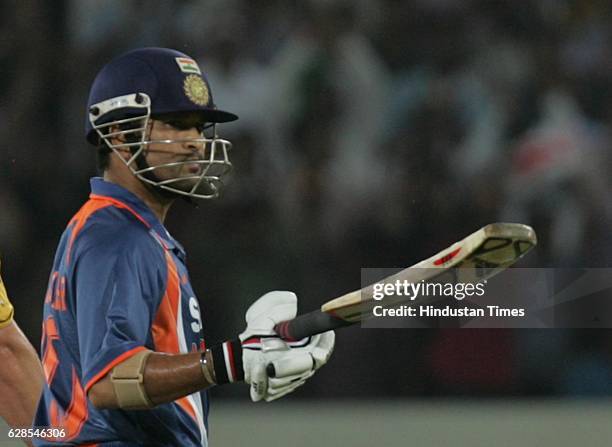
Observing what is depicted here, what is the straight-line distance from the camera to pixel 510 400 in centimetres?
788

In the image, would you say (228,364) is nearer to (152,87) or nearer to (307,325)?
(307,325)

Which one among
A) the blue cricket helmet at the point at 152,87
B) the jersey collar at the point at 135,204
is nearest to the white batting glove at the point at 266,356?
the jersey collar at the point at 135,204

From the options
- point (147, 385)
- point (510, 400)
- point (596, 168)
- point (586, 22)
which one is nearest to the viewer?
point (147, 385)

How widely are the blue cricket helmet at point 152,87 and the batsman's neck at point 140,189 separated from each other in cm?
17

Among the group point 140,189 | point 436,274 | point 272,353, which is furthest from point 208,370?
point 140,189

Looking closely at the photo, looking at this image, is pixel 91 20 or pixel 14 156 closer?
pixel 14 156

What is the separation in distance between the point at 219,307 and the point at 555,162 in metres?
2.43

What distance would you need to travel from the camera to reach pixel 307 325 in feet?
10.9

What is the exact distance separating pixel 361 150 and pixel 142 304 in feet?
17.8

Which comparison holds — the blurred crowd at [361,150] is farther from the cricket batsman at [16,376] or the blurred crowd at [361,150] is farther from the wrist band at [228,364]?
the wrist band at [228,364]

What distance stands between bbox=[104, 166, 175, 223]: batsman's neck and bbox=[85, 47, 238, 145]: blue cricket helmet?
17 cm

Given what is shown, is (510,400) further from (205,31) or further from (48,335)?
(48,335)

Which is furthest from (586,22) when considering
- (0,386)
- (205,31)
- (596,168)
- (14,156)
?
(0,386)

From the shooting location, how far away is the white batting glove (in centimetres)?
327
